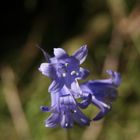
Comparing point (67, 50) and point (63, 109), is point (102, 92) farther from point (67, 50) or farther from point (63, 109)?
point (67, 50)

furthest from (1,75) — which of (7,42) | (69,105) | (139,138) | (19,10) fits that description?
(69,105)

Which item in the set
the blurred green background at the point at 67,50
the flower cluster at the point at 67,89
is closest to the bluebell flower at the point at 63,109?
the flower cluster at the point at 67,89

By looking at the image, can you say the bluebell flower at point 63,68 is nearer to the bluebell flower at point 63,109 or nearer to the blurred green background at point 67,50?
the bluebell flower at point 63,109

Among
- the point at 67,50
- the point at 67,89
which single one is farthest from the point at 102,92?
the point at 67,50

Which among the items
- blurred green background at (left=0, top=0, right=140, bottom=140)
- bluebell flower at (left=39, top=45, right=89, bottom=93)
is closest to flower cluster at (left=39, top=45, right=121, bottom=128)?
bluebell flower at (left=39, top=45, right=89, bottom=93)

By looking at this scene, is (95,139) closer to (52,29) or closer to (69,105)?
(52,29)
